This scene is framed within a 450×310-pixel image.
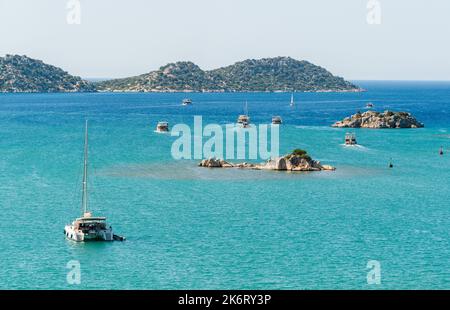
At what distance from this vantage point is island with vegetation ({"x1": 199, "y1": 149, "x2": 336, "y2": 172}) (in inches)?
4518

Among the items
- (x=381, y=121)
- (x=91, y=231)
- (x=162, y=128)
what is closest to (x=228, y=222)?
(x=91, y=231)

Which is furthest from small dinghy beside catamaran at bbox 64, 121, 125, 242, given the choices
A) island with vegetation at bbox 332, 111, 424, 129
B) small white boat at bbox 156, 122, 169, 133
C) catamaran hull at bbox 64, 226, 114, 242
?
island with vegetation at bbox 332, 111, 424, 129

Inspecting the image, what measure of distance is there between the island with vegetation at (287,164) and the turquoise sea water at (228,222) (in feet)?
9.84

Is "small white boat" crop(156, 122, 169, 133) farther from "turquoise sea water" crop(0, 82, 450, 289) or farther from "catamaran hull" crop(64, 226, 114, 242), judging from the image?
"catamaran hull" crop(64, 226, 114, 242)

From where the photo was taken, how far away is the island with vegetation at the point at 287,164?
114750 mm

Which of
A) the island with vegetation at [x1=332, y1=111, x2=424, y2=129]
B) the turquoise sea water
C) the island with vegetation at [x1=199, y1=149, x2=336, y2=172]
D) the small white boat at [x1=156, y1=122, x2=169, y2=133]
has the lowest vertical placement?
the turquoise sea water

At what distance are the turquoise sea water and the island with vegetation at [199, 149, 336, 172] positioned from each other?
3.00m

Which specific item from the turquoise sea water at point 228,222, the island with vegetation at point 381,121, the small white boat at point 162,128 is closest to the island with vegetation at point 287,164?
the turquoise sea water at point 228,222

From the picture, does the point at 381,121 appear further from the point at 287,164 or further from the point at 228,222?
Result: the point at 228,222

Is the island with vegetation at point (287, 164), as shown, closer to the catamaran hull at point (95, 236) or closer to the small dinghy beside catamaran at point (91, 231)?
the small dinghy beside catamaran at point (91, 231)
